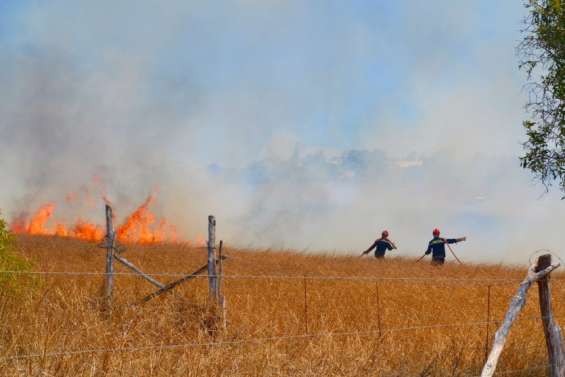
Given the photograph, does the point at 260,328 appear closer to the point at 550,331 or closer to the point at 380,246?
the point at 550,331

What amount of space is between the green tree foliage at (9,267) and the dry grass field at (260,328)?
0.17 metres

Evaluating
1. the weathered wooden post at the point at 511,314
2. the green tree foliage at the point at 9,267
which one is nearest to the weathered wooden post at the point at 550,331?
the weathered wooden post at the point at 511,314

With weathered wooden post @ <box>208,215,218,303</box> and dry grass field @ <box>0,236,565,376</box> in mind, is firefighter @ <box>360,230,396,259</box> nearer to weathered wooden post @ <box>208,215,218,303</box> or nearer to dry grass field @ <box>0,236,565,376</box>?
dry grass field @ <box>0,236,565,376</box>

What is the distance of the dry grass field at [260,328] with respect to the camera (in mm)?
8930

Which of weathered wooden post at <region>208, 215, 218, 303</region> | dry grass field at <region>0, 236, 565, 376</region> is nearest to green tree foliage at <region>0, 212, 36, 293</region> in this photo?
dry grass field at <region>0, 236, 565, 376</region>

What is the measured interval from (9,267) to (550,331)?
28.1 feet

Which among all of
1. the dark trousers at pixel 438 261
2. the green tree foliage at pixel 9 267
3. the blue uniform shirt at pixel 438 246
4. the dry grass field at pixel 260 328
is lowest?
the dry grass field at pixel 260 328

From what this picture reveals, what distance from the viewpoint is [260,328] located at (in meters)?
12.0

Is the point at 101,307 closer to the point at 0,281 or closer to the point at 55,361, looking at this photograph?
the point at 0,281

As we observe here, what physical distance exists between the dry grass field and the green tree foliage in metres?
0.17

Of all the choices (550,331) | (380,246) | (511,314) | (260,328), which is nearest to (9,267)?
(260,328)

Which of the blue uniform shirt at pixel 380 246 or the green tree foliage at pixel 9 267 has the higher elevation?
the blue uniform shirt at pixel 380 246

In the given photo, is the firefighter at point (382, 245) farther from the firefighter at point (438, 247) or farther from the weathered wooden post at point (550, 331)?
the weathered wooden post at point (550, 331)

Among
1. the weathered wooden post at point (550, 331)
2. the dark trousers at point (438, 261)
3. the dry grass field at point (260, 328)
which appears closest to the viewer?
the dry grass field at point (260, 328)
